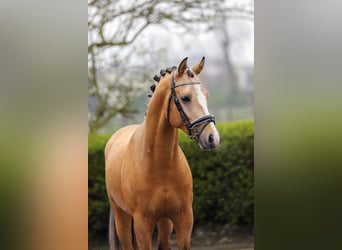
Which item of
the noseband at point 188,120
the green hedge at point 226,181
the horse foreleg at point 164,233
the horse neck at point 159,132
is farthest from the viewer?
the green hedge at point 226,181

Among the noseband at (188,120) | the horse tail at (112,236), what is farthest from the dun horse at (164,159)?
the horse tail at (112,236)

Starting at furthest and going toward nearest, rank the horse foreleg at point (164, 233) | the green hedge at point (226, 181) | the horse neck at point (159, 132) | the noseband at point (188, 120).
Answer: the green hedge at point (226, 181) < the horse foreleg at point (164, 233) < the horse neck at point (159, 132) < the noseband at point (188, 120)

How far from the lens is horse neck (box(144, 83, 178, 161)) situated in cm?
265

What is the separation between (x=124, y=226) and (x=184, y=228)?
36 cm

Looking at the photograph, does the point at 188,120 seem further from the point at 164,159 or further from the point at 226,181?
the point at 226,181

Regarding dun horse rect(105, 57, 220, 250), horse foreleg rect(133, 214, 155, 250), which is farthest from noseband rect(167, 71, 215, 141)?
horse foreleg rect(133, 214, 155, 250)

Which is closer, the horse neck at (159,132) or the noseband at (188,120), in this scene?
the noseband at (188,120)

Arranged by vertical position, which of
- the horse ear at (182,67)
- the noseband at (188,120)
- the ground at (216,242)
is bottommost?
the ground at (216,242)

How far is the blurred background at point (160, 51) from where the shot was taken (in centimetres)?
291

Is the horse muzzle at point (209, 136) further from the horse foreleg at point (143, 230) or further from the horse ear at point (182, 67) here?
the horse foreleg at point (143, 230)
